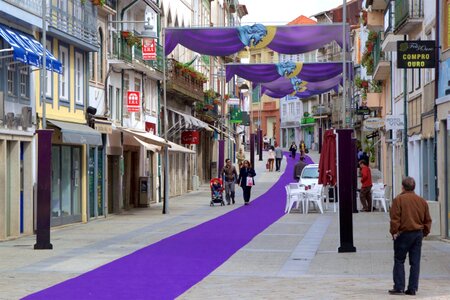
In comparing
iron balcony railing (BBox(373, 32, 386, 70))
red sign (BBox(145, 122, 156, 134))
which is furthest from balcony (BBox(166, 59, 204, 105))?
iron balcony railing (BBox(373, 32, 386, 70))

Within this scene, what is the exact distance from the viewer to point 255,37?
28.9 meters

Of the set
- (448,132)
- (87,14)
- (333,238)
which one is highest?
(87,14)

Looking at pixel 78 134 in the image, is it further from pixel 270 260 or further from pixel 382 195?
pixel 382 195

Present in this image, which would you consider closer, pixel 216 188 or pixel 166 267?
pixel 166 267

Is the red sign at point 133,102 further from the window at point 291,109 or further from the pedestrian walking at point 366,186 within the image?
the window at point 291,109

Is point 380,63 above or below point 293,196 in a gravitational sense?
above

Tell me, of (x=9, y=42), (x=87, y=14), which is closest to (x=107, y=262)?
(x=9, y=42)

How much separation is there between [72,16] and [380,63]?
17.9 m

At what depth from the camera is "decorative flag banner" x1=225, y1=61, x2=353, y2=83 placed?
122ft

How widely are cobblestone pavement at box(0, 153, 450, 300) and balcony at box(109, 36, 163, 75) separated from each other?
669cm

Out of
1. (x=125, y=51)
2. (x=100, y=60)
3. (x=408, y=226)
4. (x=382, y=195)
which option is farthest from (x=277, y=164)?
(x=408, y=226)

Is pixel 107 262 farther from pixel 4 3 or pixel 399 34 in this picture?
pixel 399 34

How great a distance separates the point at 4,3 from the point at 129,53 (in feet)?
46.5

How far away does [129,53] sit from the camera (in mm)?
37844
